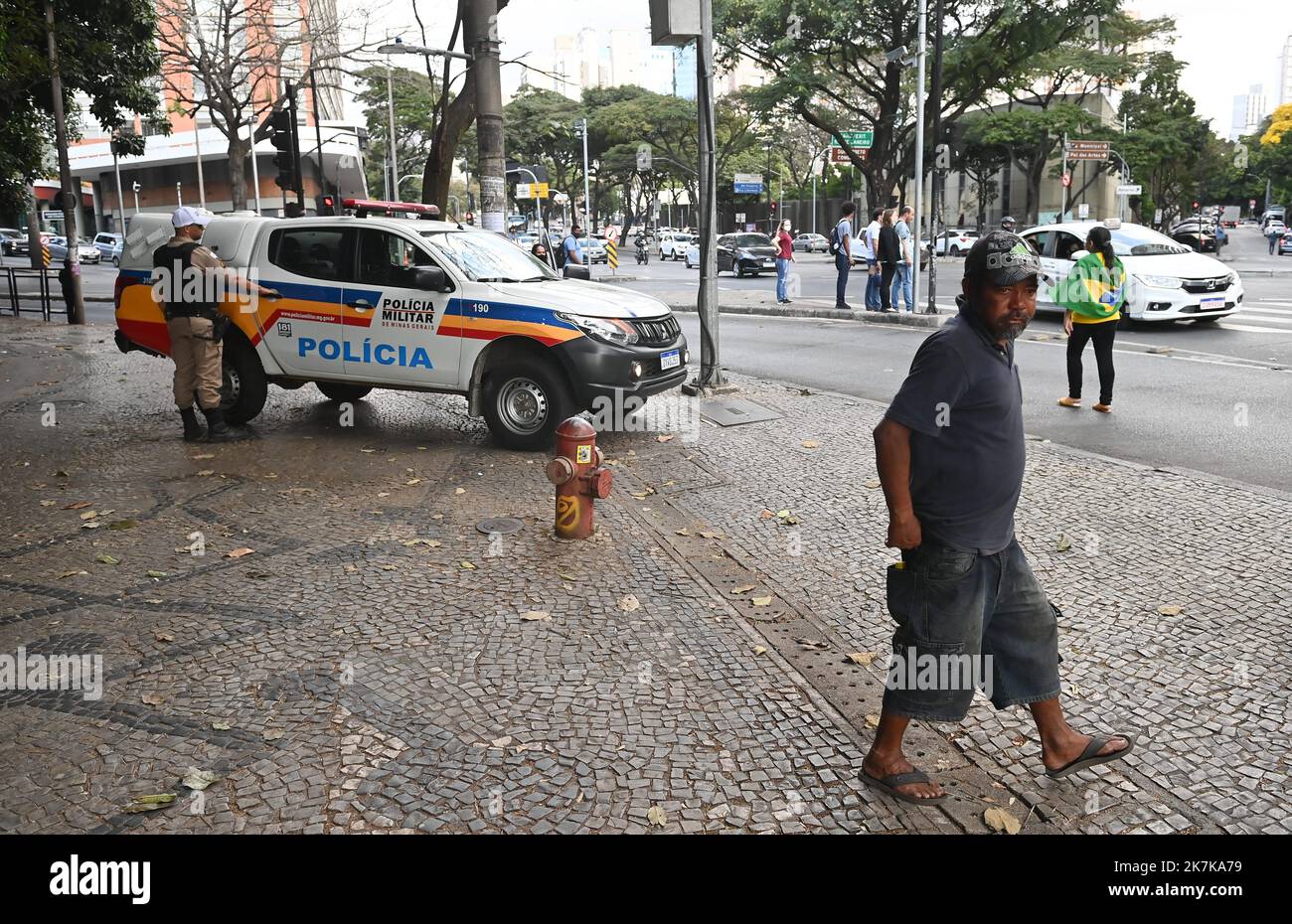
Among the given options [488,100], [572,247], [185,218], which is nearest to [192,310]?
[185,218]

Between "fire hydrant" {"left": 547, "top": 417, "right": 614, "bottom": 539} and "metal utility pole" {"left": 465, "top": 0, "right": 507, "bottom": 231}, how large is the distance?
742cm

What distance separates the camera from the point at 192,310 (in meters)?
8.62

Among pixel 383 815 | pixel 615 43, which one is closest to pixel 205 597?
pixel 383 815

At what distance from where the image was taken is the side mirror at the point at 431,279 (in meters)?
8.48

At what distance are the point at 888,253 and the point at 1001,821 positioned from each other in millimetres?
15465

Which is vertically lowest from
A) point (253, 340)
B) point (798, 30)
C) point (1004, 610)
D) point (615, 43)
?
point (1004, 610)

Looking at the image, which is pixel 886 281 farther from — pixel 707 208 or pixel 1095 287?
pixel 1095 287

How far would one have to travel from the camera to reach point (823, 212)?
85.4m

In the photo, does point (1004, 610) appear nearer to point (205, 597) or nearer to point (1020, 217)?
point (205, 597)

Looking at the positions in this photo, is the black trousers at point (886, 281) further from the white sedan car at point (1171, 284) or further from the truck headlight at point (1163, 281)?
the truck headlight at point (1163, 281)

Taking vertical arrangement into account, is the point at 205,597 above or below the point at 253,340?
below

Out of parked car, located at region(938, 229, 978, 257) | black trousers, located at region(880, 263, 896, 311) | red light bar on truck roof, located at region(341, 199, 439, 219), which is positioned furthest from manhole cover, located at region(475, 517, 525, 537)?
parked car, located at region(938, 229, 978, 257)
